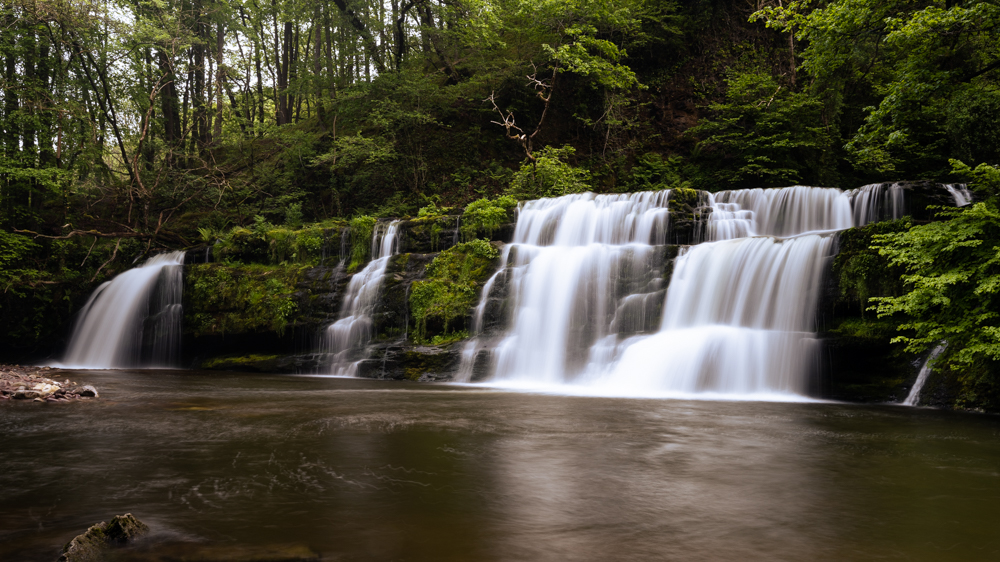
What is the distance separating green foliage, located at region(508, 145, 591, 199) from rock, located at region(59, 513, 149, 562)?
15731 millimetres

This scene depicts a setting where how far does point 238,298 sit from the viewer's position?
15430 mm

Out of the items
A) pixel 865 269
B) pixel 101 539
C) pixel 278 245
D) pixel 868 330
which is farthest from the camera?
pixel 278 245

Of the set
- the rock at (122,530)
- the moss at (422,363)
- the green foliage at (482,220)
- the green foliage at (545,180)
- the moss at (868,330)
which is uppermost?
the green foliage at (545,180)

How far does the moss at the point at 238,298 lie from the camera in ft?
48.8

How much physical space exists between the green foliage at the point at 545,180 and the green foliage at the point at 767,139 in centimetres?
460

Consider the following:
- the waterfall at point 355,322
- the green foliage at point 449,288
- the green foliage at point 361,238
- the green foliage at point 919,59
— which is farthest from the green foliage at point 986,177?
the green foliage at point 361,238

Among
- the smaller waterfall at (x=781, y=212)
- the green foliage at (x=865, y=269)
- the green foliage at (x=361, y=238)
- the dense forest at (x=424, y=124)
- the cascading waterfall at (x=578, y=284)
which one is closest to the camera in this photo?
the green foliage at (x=865, y=269)

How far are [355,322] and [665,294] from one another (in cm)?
710

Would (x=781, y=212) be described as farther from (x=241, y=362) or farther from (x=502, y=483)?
(x=241, y=362)

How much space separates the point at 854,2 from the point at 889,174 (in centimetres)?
959

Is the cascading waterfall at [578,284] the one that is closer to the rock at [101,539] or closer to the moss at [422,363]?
the moss at [422,363]

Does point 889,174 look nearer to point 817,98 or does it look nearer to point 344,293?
point 817,98

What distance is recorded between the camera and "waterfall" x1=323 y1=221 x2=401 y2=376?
13.8 meters

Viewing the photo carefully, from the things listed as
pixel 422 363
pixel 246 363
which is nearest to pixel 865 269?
pixel 422 363
